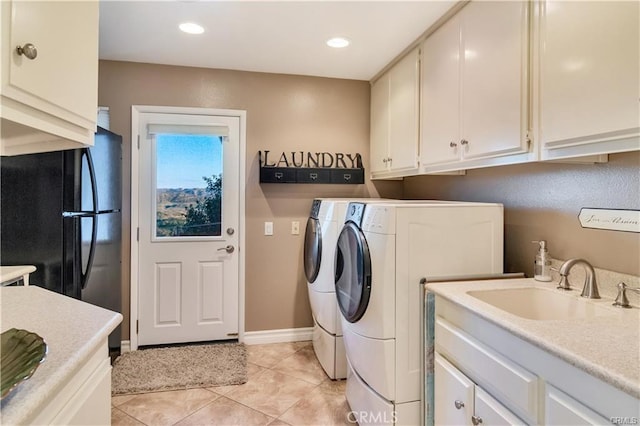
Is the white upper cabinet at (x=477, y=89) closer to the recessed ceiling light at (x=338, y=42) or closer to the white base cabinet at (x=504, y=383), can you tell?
the recessed ceiling light at (x=338, y=42)

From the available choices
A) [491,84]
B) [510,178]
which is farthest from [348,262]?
[491,84]

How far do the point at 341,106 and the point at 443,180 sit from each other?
120 centimetres

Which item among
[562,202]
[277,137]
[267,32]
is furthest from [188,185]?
[562,202]

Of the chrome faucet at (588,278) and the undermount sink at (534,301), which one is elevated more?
the chrome faucet at (588,278)

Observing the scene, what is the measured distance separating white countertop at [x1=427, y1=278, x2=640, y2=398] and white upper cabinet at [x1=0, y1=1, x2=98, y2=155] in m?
1.50

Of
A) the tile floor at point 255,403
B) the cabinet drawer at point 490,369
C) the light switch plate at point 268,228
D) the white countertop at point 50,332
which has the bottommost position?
the tile floor at point 255,403

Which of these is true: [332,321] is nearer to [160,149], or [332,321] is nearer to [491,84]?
[491,84]

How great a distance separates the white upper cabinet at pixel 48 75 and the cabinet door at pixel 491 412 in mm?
1628

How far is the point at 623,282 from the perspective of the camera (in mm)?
1412

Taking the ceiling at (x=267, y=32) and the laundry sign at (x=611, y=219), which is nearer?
the laundry sign at (x=611, y=219)

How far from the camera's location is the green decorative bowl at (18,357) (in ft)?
2.23

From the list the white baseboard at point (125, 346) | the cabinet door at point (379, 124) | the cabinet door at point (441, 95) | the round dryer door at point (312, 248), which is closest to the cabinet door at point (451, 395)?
the cabinet door at point (441, 95)

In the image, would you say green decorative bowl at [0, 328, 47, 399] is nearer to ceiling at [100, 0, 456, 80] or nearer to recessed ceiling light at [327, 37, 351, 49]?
ceiling at [100, 0, 456, 80]

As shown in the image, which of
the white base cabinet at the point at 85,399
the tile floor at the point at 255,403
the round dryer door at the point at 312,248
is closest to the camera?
the white base cabinet at the point at 85,399
